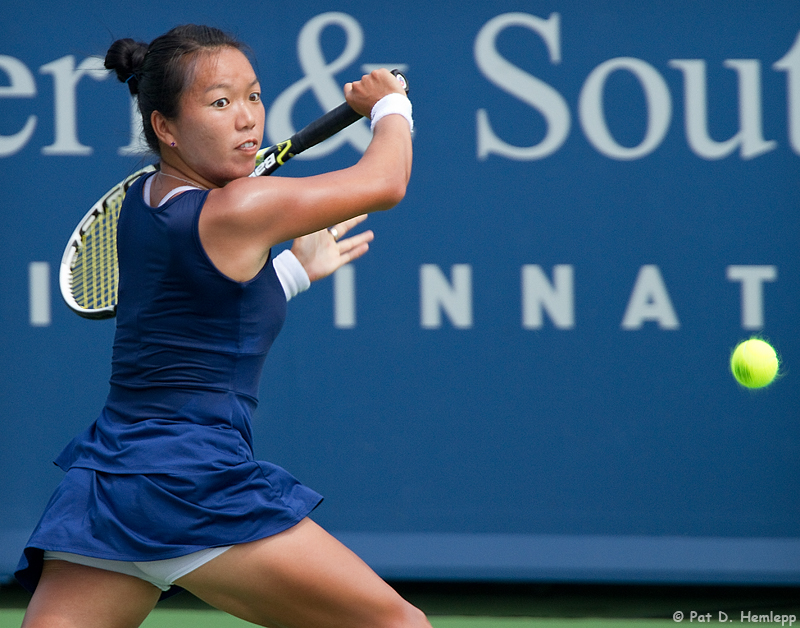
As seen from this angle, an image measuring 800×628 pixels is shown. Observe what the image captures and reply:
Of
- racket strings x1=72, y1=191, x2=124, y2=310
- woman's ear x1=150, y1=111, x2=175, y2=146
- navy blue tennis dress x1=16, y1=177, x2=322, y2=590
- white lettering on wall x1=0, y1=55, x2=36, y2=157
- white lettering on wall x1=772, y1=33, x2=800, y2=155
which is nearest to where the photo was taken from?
navy blue tennis dress x1=16, y1=177, x2=322, y2=590

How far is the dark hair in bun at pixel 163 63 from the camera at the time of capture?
1693mm

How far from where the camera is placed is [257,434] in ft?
10.7

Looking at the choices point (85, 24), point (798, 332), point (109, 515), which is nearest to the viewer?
point (109, 515)

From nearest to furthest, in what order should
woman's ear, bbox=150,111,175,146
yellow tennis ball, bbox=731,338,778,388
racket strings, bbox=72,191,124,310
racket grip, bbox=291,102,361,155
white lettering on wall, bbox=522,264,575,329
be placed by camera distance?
woman's ear, bbox=150,111,175,146 → racket grip, bbox=291,102,361,155 → racket strings, bbox=72,191,124,310 → yellow tennis ball, bbox=731,338,778,388 → white lettering on wall, bbox=522,264,575,329

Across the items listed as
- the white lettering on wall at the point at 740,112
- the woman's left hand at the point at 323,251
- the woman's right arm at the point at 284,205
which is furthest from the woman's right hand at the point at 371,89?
the white lettering on wall at the point at 740,112

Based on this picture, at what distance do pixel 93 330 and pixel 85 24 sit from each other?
0.99m

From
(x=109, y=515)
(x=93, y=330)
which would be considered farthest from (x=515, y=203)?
(x=109, y=515)

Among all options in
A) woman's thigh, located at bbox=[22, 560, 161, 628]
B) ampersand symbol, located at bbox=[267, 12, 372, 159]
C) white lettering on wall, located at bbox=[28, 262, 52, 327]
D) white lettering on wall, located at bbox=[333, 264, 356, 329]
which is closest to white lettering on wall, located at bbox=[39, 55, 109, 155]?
white lettering on wall, located at bbox=[28, 262, 52, 327]

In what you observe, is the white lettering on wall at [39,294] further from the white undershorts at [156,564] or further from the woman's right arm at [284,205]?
the woman's right arm at [284,205]

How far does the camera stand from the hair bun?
69.7 inches

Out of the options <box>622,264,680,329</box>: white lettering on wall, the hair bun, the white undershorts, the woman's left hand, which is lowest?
the white undershorts

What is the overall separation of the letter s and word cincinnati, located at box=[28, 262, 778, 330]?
373mm

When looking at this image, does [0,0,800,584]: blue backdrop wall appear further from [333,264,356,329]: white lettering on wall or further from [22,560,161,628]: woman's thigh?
[22,560,161,628]: woman's thigh

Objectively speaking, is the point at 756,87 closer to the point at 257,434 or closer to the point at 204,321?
the point at 257,434
